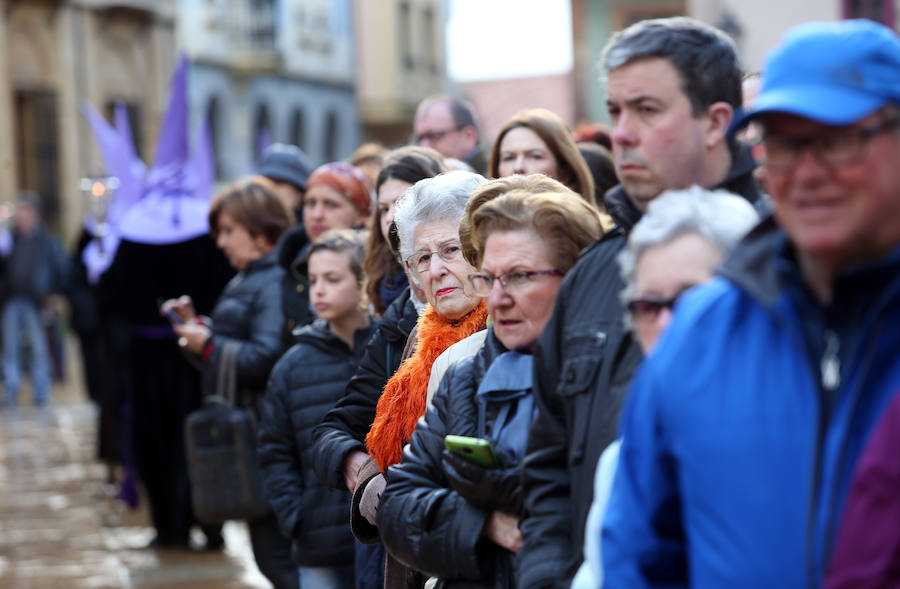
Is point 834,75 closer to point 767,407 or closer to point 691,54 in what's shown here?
point 767,407

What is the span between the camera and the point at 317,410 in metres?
6.12

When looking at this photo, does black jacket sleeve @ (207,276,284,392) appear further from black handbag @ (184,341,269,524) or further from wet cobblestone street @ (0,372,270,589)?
wet cobblestone street @ (0,372,270,589)

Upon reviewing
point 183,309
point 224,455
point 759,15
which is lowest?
point 224,455

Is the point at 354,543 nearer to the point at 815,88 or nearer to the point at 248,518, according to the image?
the point at 248,518

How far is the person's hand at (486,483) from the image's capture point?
134 inches

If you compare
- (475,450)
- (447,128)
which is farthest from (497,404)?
(447,128)

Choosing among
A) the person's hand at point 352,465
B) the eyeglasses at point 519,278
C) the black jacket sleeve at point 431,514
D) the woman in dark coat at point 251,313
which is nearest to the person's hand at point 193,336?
the woman in dark coat at point 251,313

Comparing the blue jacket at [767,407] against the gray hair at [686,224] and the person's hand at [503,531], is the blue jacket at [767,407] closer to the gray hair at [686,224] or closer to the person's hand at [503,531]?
the gray hair at [686,224]

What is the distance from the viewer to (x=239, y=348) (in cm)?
758

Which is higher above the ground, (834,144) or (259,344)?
(834,144)

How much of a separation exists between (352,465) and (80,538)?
18.5 ft

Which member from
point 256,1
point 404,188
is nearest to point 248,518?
point 404,188

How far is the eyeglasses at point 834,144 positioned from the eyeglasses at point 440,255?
2.17 meters

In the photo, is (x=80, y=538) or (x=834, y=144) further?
(x=80, y=538)
